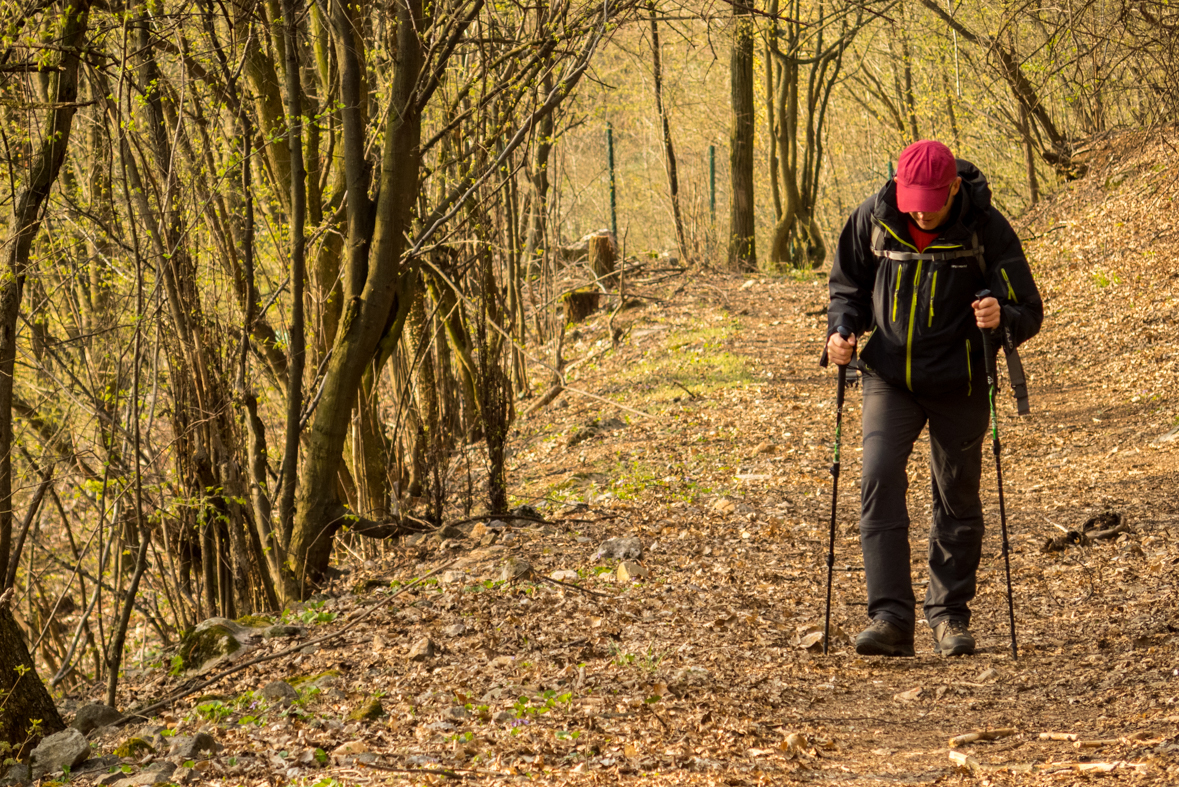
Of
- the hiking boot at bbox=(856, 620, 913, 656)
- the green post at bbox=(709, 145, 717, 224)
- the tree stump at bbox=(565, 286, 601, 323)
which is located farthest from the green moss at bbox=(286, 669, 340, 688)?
the green post at bbox=(709, 145, 717, 224)

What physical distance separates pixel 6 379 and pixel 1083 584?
5.64m

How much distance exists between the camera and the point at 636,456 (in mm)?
9430

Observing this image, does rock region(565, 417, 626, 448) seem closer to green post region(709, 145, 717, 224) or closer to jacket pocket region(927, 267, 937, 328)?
jacket pocket region(927, 267, 937, 328)

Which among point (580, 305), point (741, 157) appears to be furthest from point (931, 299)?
point (741, 157)

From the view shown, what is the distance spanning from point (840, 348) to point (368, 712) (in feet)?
8.02

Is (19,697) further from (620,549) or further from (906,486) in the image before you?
(906,486)

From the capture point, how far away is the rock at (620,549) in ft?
20.7

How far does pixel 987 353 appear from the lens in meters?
4.26

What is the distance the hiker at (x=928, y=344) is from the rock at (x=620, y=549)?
2060 millimetres

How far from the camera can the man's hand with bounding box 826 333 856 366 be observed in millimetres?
4395

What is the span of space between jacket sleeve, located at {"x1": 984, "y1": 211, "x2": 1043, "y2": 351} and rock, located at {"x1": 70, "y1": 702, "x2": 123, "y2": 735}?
443cm

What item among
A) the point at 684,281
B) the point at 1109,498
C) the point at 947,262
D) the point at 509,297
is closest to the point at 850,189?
the point at 684,281

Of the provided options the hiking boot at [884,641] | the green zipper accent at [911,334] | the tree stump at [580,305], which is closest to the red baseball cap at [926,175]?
the green zipper accent at [911,334]

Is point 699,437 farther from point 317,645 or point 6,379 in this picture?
point 6,379
